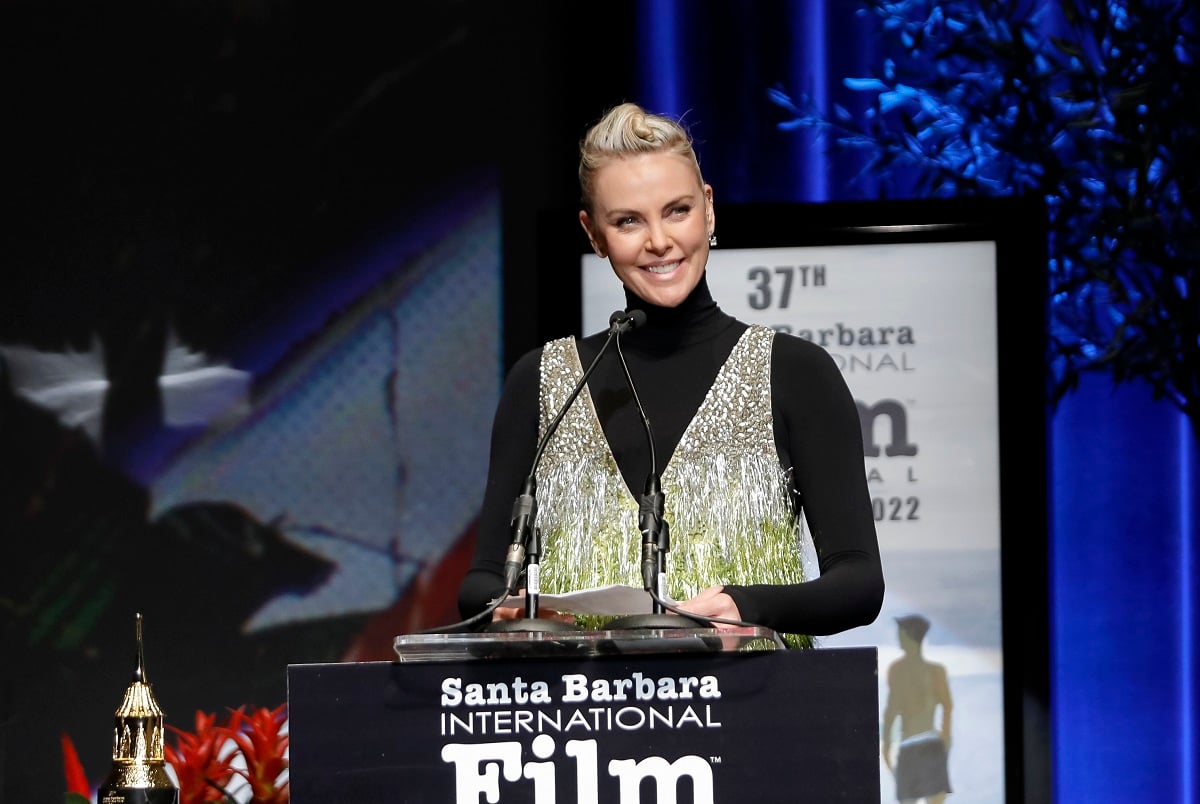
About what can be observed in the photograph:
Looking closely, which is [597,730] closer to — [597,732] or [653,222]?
[597,732]

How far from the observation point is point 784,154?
3.56m

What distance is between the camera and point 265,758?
7.09 feet

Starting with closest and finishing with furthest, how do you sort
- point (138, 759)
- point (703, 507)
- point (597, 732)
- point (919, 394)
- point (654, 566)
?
point (597, 732)
point (654, 566)
point (703, 507)
point (138, 759)
point (919, 394)

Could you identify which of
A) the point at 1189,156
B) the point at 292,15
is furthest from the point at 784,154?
the point at 292,15

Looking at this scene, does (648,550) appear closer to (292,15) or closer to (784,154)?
(784,154)

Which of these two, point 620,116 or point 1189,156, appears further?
point 1189,156

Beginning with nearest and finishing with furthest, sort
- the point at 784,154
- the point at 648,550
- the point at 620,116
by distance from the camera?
1. the point at 648,550
2. the point at 620,116
3. the point at 784,154

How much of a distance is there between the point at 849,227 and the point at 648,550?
6.49ft

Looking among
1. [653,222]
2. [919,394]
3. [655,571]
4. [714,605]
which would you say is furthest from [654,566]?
[919,394]

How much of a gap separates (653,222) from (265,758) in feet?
3.04

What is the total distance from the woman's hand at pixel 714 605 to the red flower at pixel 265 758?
0.87 meters

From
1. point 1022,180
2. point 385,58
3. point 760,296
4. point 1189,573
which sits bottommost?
point 1189,573

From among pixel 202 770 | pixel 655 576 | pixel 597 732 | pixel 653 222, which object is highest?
pixel 653 222

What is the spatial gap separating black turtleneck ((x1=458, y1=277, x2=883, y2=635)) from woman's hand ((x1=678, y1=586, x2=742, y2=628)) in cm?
14
